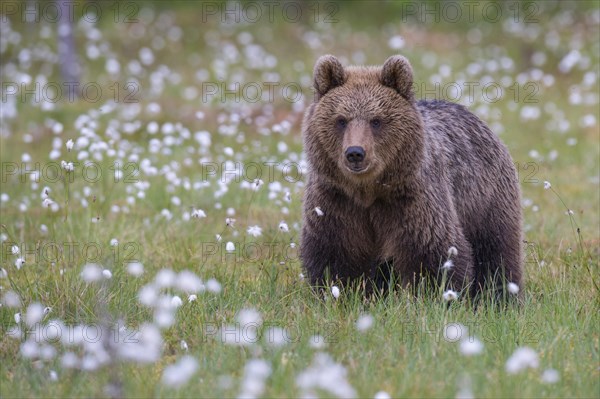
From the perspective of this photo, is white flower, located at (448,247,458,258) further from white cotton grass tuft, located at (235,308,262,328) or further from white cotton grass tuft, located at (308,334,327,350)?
white cotton grass tuft, located at (235,308,262,328)

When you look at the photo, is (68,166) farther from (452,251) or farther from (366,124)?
(452,251)

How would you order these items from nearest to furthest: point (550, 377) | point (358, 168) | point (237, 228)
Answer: point (550, 377)
point (358, 168)
point (237, 228)

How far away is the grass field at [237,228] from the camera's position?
14.0ft

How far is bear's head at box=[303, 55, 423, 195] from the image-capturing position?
546 centimetres

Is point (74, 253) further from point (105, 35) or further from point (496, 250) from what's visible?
point (105, 35)

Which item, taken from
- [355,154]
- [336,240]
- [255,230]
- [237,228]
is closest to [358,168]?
[355,154]

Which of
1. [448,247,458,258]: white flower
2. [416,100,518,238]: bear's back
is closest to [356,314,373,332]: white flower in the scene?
[448,247,458,258]: white flower

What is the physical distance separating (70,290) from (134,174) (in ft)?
12.9

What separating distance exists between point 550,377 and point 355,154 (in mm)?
1883

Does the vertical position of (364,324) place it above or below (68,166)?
below

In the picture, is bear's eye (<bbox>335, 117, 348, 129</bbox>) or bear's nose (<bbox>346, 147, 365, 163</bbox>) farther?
bear's eye (<bbox>335, 117, 348, 129</bbox>)

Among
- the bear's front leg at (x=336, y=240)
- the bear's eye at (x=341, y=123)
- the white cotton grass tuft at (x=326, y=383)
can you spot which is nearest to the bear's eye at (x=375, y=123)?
the bear's eye at (x=341, y=123)

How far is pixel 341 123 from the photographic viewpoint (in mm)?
5547

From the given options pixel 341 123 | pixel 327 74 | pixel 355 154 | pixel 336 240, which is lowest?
pixel 336 240
